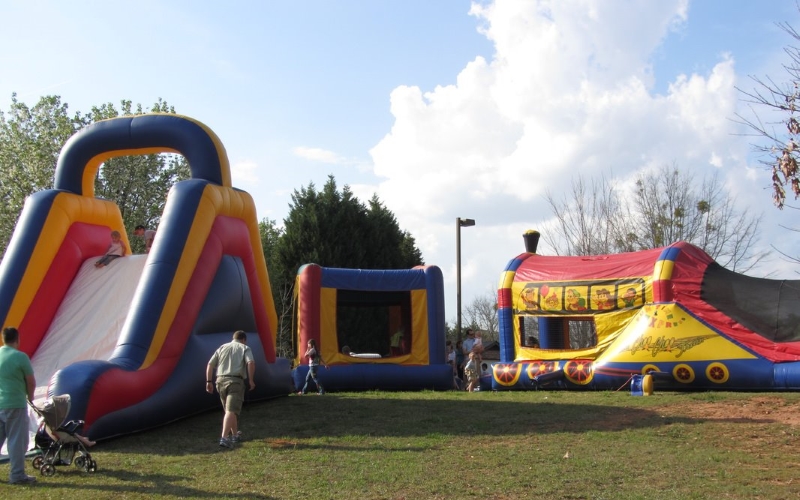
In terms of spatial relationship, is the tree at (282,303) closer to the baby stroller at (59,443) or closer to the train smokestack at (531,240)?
the train smokestack at (531,240)

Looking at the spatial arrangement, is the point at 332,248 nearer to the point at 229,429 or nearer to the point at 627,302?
the point at 627,302

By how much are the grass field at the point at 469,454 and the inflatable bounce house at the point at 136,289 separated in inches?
27.7

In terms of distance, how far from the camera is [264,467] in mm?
8258

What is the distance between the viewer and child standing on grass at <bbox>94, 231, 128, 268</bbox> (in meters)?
12.7

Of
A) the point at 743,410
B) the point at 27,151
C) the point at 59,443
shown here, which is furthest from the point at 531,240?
the point at 27,151

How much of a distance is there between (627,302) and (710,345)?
1.92 meters

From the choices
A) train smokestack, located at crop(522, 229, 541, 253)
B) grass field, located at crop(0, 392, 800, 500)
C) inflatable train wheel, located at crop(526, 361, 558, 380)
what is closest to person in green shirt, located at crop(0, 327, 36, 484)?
grass field, located at crop(0, 392, 800, 500)

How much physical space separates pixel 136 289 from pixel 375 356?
7463 millimetres

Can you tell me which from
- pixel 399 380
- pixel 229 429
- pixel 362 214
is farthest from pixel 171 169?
pixel 229 429

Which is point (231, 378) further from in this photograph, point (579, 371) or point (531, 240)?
point (531, 240)

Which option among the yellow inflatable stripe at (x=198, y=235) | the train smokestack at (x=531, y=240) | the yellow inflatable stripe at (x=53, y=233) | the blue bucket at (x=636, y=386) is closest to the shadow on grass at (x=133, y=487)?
the yellow inflatable stripe at (x=198, y=235)

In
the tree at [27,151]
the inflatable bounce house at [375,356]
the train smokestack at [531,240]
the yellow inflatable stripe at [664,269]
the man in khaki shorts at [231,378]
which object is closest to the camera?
the man in khaki shorts at [231,378]

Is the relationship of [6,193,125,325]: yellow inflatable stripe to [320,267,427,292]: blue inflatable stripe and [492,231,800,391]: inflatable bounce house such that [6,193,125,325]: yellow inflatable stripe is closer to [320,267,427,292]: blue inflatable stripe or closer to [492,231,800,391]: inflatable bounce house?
[320,267,427,292]: blue inflatable stripe

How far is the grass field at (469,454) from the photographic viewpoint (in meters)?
7.30
